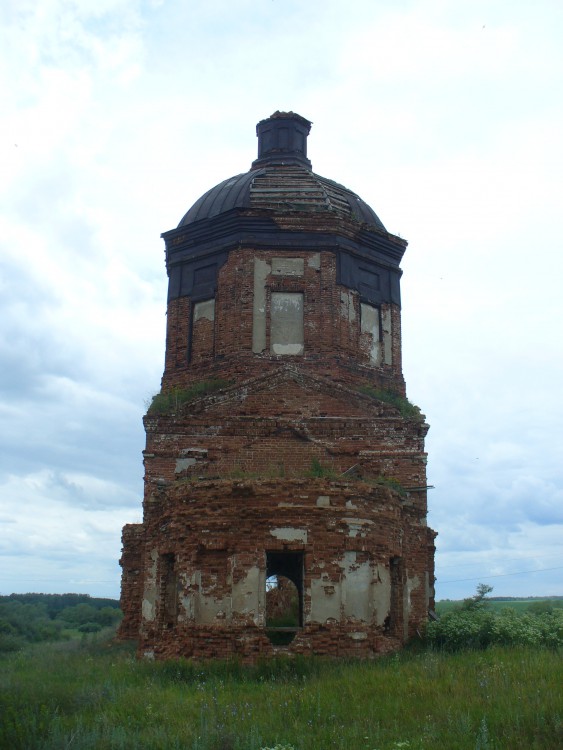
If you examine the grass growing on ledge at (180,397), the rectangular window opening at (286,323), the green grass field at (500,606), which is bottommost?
the green grass field at (500,606)

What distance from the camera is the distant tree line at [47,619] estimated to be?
33.2 meters

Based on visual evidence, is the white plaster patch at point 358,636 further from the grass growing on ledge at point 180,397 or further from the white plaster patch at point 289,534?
the grass growing on ledge at point 180,397

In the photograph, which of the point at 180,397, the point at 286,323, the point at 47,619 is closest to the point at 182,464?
the point at 180,397

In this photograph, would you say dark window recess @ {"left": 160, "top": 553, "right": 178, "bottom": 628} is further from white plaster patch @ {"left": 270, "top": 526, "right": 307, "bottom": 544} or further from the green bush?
the green bush

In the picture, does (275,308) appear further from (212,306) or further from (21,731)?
(21,731)

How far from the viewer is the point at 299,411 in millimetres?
16984

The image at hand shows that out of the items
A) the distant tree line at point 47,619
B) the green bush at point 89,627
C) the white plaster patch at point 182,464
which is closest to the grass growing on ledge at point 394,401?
the white plaster patch at point 182,464

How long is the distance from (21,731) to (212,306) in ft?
36.3

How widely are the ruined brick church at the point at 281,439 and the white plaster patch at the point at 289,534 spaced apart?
0.11 ft

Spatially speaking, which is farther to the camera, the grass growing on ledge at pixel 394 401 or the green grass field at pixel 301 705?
the grass growing on ledge at pixel 394 401

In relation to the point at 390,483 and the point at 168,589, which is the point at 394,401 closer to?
the point at 390,483

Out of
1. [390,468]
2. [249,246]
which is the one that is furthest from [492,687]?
[249,246]

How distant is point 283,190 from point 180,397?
18.0ft

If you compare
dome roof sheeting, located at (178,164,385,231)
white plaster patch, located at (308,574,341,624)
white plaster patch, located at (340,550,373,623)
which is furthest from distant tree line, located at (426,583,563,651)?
dome roof sheeting, located at (178,164,385,231)
